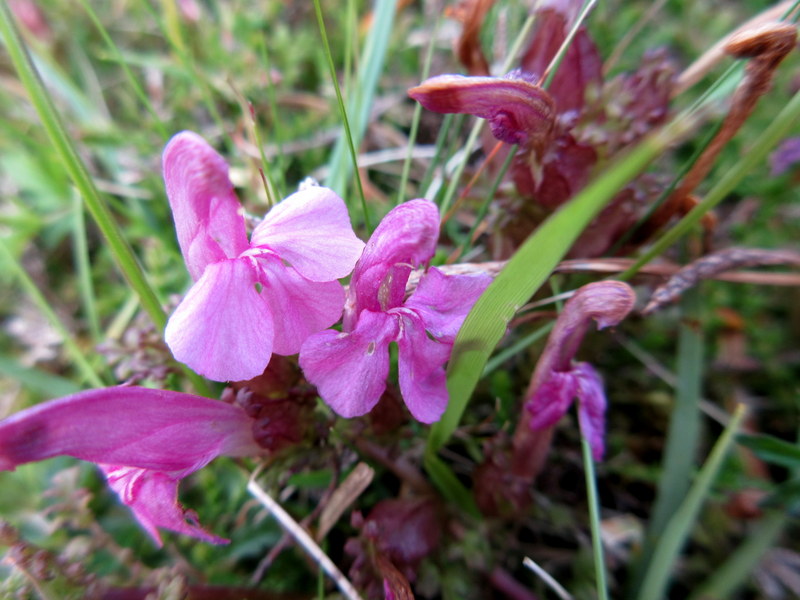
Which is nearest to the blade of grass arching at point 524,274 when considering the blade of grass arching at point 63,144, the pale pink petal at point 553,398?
the pale pink petal at point 553,398

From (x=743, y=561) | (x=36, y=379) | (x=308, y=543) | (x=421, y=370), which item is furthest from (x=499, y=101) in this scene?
(x=36, y=379)

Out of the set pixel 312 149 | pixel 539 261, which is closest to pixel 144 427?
pixel 539 261

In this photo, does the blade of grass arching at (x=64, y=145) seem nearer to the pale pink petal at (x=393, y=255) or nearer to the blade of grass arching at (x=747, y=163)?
the pale pink petal at (x=393, y=255)

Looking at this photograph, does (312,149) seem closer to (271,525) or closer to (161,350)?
(161,350)

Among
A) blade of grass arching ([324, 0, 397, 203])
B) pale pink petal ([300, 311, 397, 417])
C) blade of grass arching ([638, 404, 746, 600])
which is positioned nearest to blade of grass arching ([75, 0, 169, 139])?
blade of grass arching ([324, 0, 397, 203])

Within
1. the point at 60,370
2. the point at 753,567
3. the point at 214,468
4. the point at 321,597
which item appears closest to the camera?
the point at 321,597

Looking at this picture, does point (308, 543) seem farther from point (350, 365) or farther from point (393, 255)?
point (393, 255)
